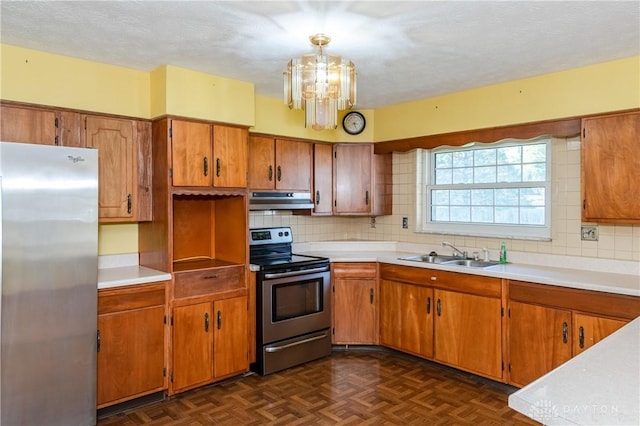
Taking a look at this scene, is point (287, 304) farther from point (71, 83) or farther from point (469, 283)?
point (71, 83)

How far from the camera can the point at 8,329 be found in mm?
2406

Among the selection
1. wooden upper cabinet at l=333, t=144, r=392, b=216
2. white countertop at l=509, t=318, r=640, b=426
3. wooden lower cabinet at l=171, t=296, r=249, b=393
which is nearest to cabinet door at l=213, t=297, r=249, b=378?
wooden lower cabinet at l=171, t=296, r=249, b=393

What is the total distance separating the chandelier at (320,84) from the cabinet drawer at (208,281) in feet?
5.10

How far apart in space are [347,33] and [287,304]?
2224mm

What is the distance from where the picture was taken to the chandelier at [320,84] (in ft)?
7.70

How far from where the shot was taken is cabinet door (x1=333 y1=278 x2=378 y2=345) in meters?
4.18

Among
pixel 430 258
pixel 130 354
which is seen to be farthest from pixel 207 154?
pixel 430 258

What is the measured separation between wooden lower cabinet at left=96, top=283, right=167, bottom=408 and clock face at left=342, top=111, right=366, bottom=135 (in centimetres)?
243

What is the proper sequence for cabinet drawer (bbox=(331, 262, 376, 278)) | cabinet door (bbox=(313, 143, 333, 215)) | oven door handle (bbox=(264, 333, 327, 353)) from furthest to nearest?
cabinet door (bbox=(313, 143, 333, 215)), cabinet drawer (bbox=(331, 262, 376, 278)), oven door handle (bbox=(264, 333, 327, 353))

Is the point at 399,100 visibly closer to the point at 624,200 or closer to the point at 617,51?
the point at 617,51

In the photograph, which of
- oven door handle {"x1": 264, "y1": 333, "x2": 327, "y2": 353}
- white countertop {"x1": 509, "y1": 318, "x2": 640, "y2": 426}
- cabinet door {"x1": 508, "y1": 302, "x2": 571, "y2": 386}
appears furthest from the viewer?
oven door handle {"x1": 264, "y1": 333, "x2": 327, "y2": 353}

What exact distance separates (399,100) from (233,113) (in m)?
1.63

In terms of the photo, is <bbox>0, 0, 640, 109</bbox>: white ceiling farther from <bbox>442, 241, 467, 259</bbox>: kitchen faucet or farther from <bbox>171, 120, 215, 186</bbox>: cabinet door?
<bbox>442, 241, 467, 259</bbox>: kitchen faucet

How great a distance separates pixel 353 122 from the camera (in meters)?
4.59
